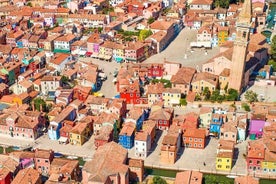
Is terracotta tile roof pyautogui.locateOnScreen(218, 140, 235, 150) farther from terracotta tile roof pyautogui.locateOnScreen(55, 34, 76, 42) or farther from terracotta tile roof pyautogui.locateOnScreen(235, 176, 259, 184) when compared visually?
terracotta tile roof pyautogui.locateOnScreen(55, 34, 76, 42)

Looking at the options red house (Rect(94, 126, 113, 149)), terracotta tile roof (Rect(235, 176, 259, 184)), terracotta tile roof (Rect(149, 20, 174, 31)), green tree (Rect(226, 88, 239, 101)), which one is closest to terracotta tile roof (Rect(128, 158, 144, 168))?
red house (Rect(94, 126, 113, 149))

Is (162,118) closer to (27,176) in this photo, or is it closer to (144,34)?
(27,176)

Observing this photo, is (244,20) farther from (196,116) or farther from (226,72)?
(196,116)

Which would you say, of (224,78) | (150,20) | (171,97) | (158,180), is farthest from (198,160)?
(150,20)

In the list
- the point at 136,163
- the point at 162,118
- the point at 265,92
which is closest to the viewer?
the point at 136,163

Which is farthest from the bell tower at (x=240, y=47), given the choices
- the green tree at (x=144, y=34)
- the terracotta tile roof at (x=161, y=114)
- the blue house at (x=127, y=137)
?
the green tree at (x=144, y=34)

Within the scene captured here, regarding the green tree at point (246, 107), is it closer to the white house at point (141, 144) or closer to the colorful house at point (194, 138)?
the colorful house at point (194, 138)

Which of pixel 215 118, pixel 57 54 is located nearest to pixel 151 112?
pixel 215 118
